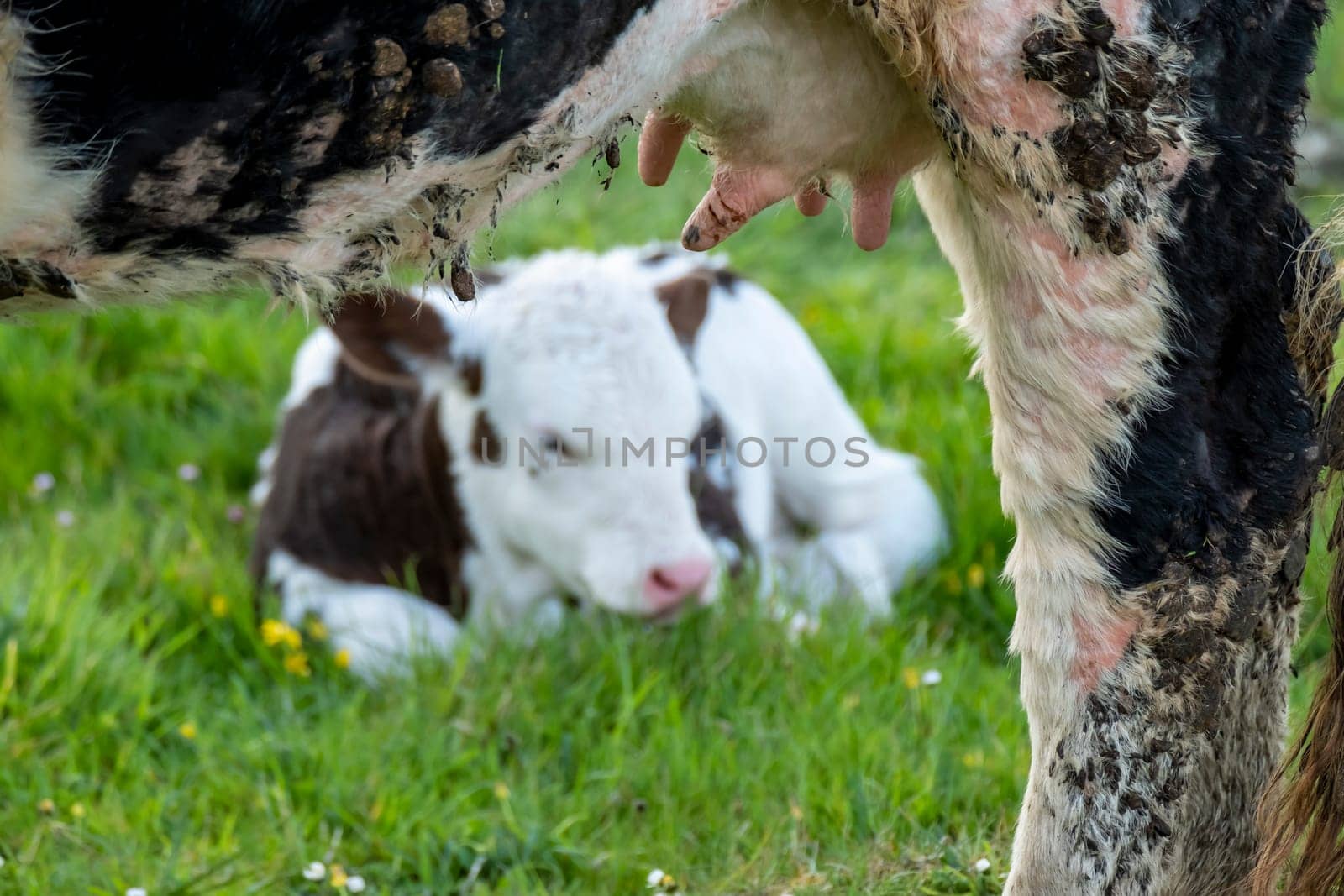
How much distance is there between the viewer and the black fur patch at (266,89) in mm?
1686

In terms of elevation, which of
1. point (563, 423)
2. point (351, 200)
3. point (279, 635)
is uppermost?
point (351, 200)

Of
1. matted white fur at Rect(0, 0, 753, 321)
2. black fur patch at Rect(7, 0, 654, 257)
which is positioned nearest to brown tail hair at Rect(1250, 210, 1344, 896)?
matted white fur at Rect(0, 0, 753, 321)

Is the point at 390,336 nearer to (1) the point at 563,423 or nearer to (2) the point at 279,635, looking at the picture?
(1) the point at 563,423

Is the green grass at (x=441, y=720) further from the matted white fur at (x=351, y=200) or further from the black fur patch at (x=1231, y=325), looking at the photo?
the black fur patch at (x=1231, y=325)

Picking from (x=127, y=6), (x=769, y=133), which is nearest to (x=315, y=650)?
(x=769, y=133)

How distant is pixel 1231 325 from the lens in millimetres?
2135

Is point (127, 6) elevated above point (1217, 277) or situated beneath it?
elevated above

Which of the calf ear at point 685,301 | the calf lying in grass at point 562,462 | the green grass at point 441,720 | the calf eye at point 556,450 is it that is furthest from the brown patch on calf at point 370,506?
the calf ear at point 685,301

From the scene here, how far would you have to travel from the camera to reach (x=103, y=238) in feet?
5.81

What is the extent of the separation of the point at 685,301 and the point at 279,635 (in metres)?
1.44

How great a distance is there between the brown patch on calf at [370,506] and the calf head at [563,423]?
0.09m

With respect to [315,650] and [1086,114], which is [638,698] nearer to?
[315,650]

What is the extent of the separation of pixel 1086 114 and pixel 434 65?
2.63 feet

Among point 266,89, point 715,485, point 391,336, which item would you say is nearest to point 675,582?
point 715,485
